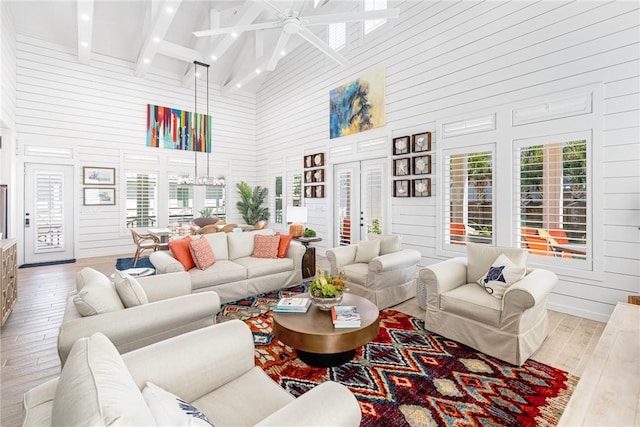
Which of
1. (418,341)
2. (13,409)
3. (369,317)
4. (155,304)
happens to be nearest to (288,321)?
(369,317)

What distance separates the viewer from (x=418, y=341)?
3031 mm

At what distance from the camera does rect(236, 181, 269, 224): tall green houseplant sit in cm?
933

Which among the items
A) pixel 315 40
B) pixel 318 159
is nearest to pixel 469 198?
pixel 315 40

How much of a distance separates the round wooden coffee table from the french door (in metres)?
3.63

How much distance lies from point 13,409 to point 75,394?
2002mm

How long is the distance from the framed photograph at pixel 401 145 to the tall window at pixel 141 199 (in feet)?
20.6

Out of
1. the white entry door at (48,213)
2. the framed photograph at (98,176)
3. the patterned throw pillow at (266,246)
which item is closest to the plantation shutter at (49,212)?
the white entry door at (48,213)

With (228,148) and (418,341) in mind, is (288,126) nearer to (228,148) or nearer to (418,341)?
(228,148)

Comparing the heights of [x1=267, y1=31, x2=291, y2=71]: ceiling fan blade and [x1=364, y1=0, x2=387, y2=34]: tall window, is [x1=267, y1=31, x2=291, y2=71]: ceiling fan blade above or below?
below

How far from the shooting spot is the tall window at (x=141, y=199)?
7840 mm

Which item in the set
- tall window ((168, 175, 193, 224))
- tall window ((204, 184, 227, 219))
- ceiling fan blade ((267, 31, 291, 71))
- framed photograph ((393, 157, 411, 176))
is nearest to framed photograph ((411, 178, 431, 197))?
framed photograph ((393, 157, 411, 176))

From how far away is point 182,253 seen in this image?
4074 mm

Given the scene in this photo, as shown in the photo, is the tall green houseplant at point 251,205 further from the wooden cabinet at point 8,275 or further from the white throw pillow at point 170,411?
the white throw pillow at point 170,411

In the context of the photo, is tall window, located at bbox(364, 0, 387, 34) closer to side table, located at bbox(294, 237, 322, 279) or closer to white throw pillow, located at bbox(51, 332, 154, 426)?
side table, located at bbox(294, 237, 322, 279)
